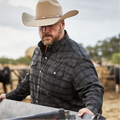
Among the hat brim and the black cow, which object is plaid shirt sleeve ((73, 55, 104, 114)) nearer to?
the hat brim

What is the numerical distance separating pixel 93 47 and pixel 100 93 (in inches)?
1221

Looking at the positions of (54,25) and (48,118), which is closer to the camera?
(48,118)

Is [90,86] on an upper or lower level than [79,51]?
lower

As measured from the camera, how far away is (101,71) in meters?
9.52

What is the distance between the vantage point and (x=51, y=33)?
1.80m

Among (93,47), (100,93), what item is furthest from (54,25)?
(93,47)

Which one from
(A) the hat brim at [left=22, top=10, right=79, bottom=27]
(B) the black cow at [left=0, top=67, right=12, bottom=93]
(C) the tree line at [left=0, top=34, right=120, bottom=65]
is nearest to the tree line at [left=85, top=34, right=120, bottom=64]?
(C) the tree line at [left=0, top=34, right=120, bottom=65]

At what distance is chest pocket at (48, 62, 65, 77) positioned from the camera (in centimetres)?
175

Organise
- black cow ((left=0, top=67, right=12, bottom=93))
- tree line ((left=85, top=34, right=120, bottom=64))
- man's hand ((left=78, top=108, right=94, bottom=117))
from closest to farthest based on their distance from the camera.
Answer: man's hand ((left=78, top=108, right=94, bottom=117)) < black cow ((left=0, top=67, right=12, bottom=93)) < tree line ((left=85, top=34, right=120, bottom=64))

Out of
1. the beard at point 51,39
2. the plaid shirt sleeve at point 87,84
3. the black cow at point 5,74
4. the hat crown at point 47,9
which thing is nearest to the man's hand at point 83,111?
the plaid shirt sleeve at point 87,84

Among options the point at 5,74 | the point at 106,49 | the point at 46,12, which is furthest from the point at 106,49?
the point at 46,12

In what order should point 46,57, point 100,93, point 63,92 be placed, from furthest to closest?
point 46,57 → point 63,92 → point 100,93

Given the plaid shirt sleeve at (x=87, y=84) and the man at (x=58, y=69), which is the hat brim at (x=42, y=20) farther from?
the plaid shirt sleeve at (x=87, y=84)

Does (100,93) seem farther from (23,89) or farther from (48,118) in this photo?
(23,89)
